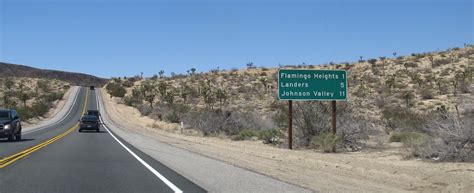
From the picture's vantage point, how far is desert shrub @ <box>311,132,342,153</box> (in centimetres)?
2533

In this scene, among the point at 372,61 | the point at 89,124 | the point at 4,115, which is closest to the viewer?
the point at 4,115

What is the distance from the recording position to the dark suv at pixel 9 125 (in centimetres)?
3478

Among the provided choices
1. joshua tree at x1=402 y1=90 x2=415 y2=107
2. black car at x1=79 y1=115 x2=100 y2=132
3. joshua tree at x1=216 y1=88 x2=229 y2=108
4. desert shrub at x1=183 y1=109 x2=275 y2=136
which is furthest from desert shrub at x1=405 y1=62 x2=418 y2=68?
black car at x1=79 y1=115 x2=100 y2=132

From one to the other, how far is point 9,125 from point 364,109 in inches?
1300

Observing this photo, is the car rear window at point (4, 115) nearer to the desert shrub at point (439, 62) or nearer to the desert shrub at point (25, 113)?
the desert shrub at point (25, 113)

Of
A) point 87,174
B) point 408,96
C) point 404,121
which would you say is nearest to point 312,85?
point 404,121

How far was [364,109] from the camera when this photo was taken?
55.4 metres

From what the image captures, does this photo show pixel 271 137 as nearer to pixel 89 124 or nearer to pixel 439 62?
pixel 89 124

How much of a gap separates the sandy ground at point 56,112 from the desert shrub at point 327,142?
59.7 meters

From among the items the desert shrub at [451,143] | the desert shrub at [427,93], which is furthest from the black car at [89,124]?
the desert shrub at [451,143]

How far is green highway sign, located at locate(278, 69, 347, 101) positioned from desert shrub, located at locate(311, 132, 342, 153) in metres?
2.00

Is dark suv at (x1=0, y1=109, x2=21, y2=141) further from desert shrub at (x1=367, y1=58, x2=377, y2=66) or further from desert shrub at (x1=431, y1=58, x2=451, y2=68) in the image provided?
desert shrub at (x1=367, y1=58, x2=377, y2=66)

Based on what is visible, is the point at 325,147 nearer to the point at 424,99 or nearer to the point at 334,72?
the point at 334,72

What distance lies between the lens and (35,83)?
169m
